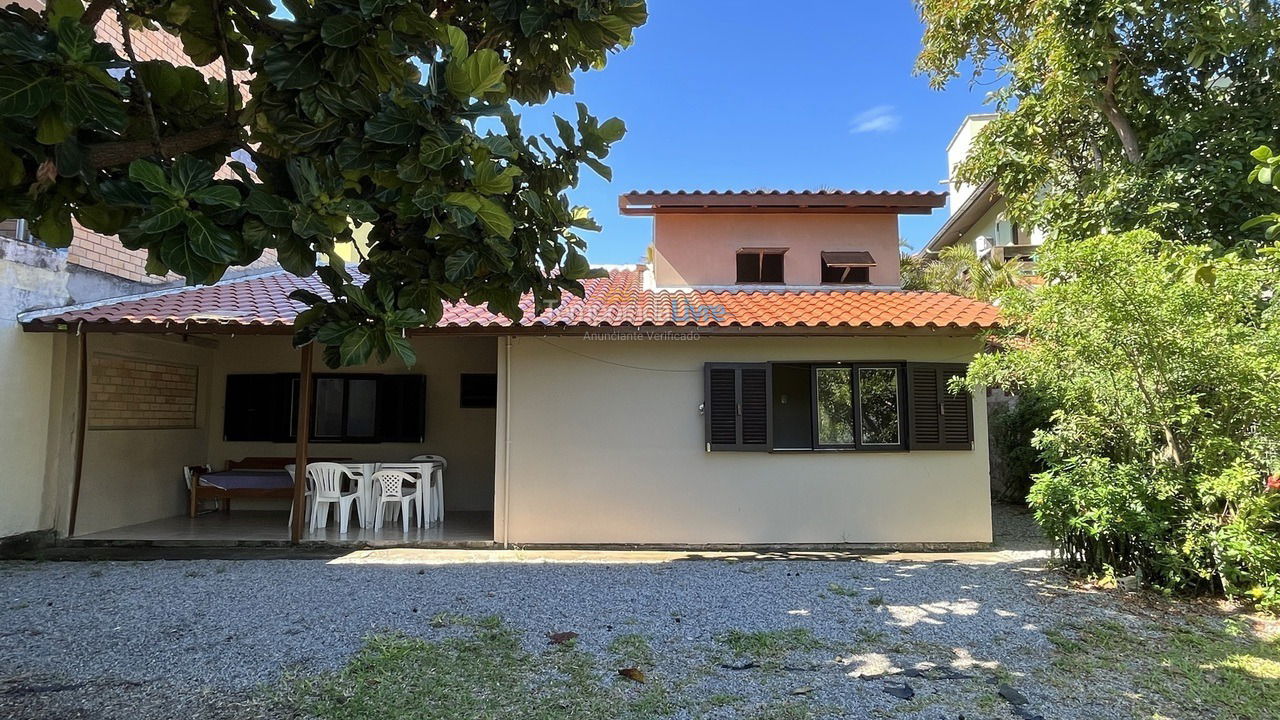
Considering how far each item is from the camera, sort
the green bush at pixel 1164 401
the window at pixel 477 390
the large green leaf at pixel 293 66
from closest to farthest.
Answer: the large green leaf at pixel 293 66
the green bush at pixel 1164 401
the window at pixel 477 390

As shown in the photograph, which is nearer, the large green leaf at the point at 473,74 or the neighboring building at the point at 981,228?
the large green leaf at the point at 473,74

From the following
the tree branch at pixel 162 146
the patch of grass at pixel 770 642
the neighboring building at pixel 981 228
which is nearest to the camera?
the tree branch at pixel 162 146

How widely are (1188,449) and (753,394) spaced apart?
13.7ft

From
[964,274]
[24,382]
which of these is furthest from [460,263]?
[964,274]

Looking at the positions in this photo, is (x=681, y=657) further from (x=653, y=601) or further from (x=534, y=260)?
(x=534, y=260)

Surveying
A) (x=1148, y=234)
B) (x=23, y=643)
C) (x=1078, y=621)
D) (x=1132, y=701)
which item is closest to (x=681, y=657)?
(x=1132, y=701)

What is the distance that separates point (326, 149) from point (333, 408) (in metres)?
8.71

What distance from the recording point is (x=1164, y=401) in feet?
18.5

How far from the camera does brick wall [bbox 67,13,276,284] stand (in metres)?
8.39

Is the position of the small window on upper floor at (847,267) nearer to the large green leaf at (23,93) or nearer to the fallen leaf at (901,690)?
the fallen leaf at (901,690)

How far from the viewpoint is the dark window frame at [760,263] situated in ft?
34.9

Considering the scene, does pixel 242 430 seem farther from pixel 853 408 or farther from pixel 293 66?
pixel 293 66

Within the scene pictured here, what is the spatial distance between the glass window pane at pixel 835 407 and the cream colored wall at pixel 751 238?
291 cm

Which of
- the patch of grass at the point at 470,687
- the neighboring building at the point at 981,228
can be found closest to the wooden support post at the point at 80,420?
the patch of grass at the point at 470,687
